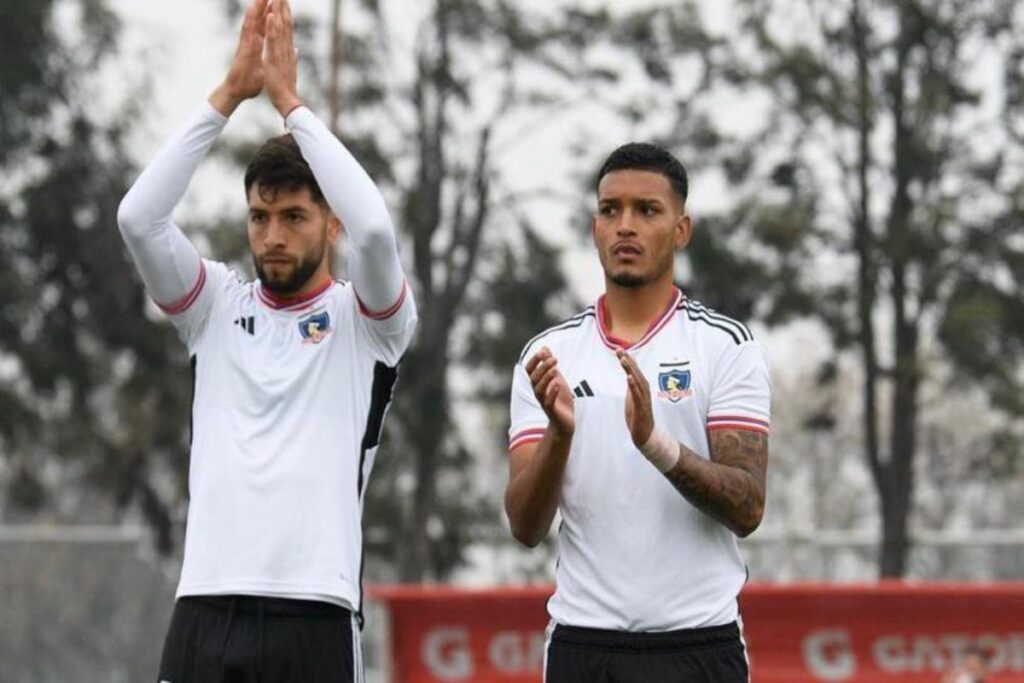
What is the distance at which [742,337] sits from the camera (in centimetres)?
656

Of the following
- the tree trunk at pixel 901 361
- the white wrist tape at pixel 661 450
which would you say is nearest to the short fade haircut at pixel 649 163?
the white wrist tape at pixel 661 450

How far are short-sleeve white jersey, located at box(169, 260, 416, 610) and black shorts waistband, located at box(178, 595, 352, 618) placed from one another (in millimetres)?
31

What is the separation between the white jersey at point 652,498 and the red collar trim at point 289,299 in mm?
730

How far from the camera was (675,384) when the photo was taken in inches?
253

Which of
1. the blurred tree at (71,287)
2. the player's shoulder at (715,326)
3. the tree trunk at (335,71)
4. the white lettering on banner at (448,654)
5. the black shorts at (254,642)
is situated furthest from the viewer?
the blurred tree at (71,287)

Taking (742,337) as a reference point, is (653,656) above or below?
below

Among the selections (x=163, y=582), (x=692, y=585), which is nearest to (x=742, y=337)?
(x=692, y=585)

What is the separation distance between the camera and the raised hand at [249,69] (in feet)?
22.5

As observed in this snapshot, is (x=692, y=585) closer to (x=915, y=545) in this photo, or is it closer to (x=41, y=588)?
(x=915, y=545)

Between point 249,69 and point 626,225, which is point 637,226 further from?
point 249,69

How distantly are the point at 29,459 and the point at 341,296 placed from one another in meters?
28.6

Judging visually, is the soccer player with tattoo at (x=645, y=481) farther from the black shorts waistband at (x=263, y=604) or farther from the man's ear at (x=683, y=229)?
the black shorts waistband at (x=263, y=604)

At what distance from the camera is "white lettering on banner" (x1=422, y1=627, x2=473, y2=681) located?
61.7ft

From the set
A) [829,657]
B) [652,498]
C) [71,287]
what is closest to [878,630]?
[829,657]
